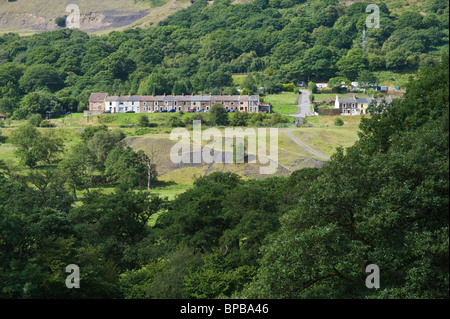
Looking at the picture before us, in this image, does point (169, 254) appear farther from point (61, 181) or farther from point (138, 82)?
point (138, 82)

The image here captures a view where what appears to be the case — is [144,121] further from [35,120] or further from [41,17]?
[41,17]

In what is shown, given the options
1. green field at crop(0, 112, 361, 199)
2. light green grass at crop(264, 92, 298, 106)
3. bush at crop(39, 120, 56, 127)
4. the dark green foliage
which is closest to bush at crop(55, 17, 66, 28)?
green field at crop(0, 112, 361, 199)

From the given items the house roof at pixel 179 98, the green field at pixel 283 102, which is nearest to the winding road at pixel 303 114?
the green field at pixel 283 102

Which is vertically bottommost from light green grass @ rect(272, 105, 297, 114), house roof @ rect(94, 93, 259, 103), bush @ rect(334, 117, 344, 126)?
bush @ rect(334, 117, 344, 126)

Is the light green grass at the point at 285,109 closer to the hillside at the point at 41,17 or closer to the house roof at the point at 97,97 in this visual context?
the house roof at the point at 97,97

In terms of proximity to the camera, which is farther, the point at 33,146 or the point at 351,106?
the point at 351,106

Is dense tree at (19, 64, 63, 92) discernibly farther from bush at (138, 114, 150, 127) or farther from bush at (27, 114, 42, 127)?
bush at (138, 114, 150, 127)

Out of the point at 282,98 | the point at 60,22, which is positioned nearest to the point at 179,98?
the point at 282,98
